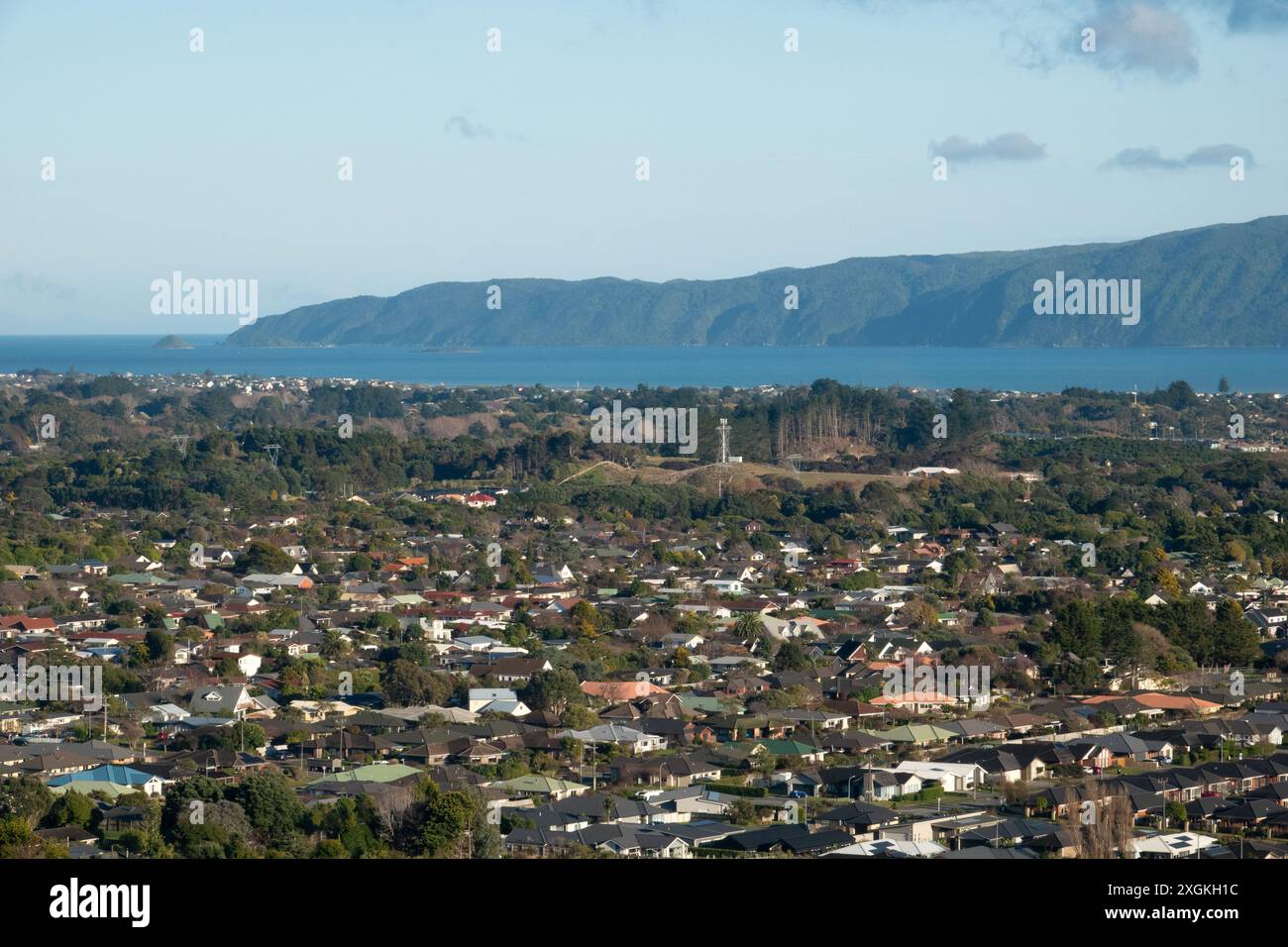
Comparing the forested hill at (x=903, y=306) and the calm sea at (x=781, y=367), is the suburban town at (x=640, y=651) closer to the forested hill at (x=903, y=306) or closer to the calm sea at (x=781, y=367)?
the calm sea at (x=781, y=367)

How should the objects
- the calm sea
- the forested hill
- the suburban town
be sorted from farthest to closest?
1. the forested hill
2. the calm sea
3. the suburban town

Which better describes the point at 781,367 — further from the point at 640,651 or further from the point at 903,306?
the point at 640,651

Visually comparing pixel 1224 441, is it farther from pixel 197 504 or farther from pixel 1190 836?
pixel 1190 836

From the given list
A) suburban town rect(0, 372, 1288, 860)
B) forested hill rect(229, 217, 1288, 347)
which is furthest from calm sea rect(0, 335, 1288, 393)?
suburban town rect(0, 372, 1288, 860)

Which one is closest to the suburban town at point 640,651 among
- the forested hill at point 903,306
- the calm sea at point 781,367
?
the calm sea at point 781,367

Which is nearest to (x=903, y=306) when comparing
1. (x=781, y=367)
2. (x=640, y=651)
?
(x=781, y=367)

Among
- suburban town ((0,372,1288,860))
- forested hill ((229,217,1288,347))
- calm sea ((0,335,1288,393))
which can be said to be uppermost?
forested hill ((229,217,1288,347))

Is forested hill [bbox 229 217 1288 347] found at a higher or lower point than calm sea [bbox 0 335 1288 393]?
higher

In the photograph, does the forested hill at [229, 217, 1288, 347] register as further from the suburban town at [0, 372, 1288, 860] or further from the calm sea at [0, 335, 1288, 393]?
the suburban town at [0, 372, 1288, 860]
